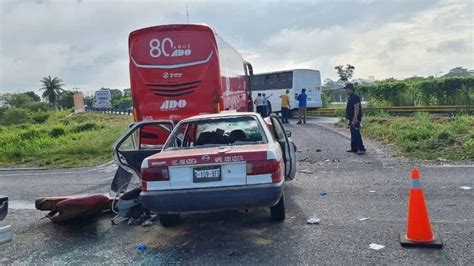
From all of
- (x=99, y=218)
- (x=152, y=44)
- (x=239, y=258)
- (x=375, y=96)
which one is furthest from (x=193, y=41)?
(x=375, y=96)

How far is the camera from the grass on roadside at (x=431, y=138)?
34.0 feet

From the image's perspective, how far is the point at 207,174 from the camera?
16.0 ft

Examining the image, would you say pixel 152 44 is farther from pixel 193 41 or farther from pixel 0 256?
pixel 0 256

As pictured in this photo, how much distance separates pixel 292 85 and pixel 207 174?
21.9 metres

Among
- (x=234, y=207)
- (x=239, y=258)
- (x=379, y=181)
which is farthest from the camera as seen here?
(x=379, y=181)

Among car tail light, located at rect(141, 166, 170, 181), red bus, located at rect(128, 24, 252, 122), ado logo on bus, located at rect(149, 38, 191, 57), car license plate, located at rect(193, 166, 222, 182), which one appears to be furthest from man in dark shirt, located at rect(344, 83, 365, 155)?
car tail light, located at rect(141, 166, 170, 181)

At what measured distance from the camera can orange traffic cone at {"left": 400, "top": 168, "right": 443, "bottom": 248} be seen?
4535 millimetres

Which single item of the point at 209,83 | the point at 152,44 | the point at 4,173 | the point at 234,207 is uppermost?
the point at 152,44

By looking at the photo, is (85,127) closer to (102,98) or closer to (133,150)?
(102,98)

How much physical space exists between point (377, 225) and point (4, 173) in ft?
37.8

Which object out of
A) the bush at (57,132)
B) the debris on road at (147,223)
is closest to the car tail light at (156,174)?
the debris on road at (147,223)

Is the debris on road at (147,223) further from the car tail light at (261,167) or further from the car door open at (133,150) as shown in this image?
the car tail light at (261,167)

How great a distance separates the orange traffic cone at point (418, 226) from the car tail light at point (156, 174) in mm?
2687

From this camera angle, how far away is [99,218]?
252 inches
